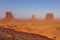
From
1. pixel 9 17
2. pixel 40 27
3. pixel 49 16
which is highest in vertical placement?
pixel 49 16

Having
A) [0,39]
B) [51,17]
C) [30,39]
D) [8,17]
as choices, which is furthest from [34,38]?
[8,17]

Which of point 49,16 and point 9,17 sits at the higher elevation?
point 49,16

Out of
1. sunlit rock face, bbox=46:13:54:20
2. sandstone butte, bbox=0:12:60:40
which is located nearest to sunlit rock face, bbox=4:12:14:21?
sandstone butte, bbox=0:12:60:40

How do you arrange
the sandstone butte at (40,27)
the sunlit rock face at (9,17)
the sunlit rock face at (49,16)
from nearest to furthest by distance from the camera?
the sandstone butte at (40,27) → the sunlit rock face at (49,16) → the sunlit rock face at (9,17)

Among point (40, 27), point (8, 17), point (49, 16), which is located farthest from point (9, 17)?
point (40, 27)

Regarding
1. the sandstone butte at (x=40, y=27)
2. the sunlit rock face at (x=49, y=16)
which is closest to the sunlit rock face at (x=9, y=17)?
the sandstone butte at (x=40, y=27)

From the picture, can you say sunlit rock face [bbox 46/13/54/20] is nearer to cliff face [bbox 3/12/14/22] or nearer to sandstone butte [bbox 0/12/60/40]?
sandstone butte [bbox 0/12/60/40]

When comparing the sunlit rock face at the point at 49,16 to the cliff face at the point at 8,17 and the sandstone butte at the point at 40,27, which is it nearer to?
the sandstone butte at the point at 40,27

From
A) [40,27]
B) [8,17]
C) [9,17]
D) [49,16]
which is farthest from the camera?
[9,17]

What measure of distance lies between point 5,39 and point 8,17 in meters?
24.8

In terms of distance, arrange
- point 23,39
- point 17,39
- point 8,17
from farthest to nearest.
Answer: point 8,17, point 23,39, point 17,39

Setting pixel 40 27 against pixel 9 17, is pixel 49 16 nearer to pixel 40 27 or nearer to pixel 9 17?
pixel 9 17

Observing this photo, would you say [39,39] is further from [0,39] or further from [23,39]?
[0,39]

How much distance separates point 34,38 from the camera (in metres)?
12.2
